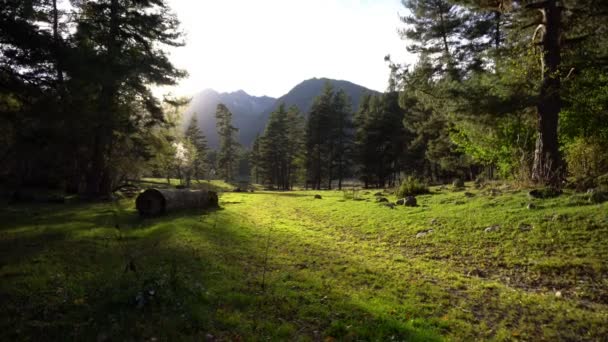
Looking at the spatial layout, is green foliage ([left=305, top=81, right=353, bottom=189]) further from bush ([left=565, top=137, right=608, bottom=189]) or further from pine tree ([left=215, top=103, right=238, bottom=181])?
bush ([left=565, top=137, right=608, bottom=189])

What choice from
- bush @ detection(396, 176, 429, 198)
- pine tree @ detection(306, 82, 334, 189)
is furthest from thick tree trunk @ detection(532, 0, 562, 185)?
pine tree @ detection(306, 82, 334, 189)

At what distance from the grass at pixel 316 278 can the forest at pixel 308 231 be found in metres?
0.04

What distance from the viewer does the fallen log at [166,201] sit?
13570 mm

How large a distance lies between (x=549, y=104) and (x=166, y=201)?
1753 centimetres

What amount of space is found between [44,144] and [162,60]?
10.3m

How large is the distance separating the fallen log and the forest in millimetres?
617

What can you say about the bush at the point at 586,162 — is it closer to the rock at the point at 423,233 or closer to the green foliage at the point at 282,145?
the rock at the point at 423,233

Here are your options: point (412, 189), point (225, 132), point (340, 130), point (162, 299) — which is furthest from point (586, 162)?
point (225, 132)

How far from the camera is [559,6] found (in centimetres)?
1334

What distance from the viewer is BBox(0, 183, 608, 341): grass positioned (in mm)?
4652

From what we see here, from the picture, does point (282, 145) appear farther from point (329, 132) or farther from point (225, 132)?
point (225, 132)

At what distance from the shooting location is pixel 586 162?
40.3 feet

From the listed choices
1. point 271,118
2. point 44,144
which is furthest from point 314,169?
point 44,144

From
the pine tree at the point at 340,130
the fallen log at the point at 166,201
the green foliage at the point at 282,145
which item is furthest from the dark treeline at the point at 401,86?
the green foliage at the point at 282,145
